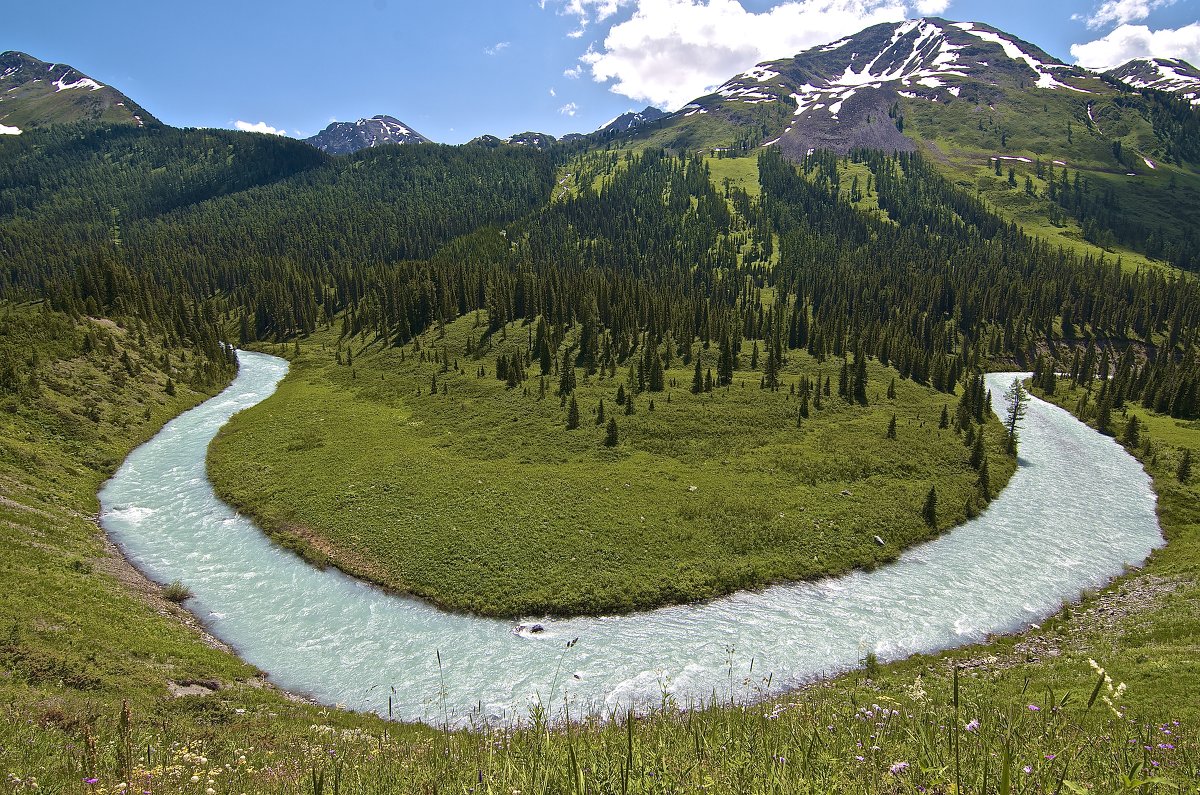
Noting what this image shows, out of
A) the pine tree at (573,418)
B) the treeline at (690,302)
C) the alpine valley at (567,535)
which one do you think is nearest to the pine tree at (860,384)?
the alpine valley at (567,535)

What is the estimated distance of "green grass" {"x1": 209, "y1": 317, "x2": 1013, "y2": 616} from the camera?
3572 centimetres

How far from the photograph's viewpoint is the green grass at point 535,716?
18.2ft

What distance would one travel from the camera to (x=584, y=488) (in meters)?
45.8

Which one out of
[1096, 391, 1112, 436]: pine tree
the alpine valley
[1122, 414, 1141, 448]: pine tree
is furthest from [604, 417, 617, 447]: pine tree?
[1096, 391, 1112, 436]: pine tree

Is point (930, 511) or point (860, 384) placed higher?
point (860, 384)

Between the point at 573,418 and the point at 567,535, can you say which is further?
the point at 573,418

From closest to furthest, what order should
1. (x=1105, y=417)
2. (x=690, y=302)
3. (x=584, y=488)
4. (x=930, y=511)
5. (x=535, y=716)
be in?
(x=535, y=716), (x=930, y=511), (x=584, y=488), (x=1105, y=417), (x=690, y=302)

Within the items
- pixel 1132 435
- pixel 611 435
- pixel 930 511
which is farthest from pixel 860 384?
pixel 611 435

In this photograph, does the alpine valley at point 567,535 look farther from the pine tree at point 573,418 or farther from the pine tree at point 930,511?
the pine tree at point 573,418

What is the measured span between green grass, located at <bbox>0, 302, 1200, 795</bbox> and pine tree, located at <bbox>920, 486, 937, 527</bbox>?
11.2 metres

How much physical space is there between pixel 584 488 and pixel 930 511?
97.2 ft

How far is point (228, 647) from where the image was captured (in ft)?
93.1

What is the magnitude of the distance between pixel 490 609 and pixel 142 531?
98.3 feet

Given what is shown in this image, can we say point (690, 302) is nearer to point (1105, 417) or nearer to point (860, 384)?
point (860, 384)
